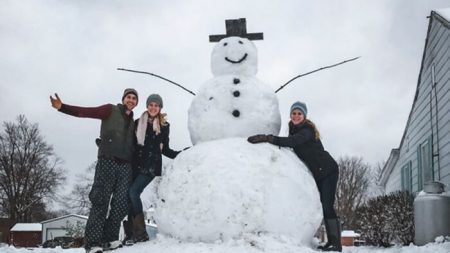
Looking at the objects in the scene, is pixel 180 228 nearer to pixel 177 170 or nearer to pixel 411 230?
pixel 177 170

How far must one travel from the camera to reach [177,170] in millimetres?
4441

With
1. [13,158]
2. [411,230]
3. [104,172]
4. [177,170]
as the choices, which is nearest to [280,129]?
[177,170]

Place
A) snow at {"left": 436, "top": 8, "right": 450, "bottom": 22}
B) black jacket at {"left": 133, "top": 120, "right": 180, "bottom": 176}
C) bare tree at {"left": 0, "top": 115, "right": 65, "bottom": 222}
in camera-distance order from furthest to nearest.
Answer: bare tree at {"left": 0, "top": 115, "right": 65, "bottom": 222}
snow at {"left": 436, "top": 8, "right": 450, "bottom": 22}
black jacket at {"left": 133, "top": 120, "right": 180, "bottom": 176}

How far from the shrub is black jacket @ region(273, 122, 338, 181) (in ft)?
19.1

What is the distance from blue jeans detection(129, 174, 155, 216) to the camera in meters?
4.64

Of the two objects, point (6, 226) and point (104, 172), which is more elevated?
point (104, 172)

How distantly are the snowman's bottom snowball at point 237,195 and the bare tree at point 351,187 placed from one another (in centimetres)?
3173

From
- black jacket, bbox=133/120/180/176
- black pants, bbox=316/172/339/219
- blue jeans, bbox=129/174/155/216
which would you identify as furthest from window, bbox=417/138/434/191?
blue jeans, bbox=129/174/155/216

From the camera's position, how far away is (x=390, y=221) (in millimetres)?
9836

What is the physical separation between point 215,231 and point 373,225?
7412mm

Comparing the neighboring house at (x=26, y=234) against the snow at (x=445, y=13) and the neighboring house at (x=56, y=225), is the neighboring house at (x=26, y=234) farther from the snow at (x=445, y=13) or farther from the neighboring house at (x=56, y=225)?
the snow at (x=445, y=13)

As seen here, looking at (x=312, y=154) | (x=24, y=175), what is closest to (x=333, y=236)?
(x=312, y=154)

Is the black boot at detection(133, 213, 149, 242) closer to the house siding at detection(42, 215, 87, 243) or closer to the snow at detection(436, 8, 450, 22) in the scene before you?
the snow at detection(436, 8, 450, 22)

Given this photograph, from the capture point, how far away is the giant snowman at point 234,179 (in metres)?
3.98
